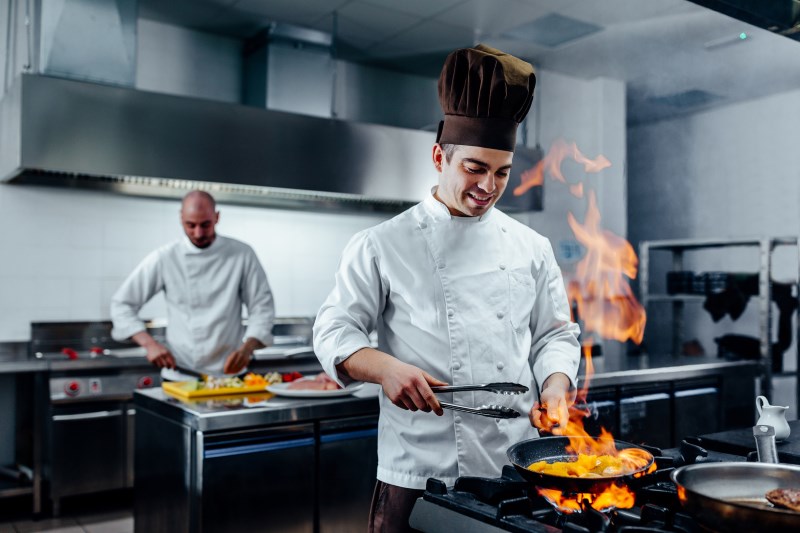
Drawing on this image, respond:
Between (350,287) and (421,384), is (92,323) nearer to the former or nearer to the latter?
(350,287)

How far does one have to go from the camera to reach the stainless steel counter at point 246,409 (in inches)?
103

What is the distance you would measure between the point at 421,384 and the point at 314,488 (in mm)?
1570

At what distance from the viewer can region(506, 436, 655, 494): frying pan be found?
129cm

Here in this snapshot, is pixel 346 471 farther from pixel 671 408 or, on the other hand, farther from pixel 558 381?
pixel 671 408

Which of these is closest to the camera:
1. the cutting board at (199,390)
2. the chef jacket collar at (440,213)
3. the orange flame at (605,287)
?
the chef jacket collar at (440,213)

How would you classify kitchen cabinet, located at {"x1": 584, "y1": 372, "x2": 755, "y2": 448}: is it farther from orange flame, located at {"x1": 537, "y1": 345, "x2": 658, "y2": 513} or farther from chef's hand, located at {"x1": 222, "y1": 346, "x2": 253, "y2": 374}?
orange flame, located at {"x1": 537, "y1": 345, "x2": 658, "y2": 513}

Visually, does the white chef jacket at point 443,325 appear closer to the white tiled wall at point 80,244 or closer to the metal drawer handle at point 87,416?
the metal drawer handle at point 87,416

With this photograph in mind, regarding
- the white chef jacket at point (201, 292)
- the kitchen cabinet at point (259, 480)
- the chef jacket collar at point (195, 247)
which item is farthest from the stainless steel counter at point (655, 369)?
the chef jacket collar at point (195, 247)

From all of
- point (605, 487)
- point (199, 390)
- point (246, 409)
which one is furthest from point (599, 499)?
point (199, 390)

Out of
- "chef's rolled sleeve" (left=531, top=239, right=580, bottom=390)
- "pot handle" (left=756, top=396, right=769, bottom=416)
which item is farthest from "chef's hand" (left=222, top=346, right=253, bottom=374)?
"pot handle" (left=756, top=396, right=769, bottom=416)

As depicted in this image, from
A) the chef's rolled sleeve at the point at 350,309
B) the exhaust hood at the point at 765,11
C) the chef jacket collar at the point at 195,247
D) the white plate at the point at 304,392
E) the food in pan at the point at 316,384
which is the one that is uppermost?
the exhaust hood at the point at 765,11

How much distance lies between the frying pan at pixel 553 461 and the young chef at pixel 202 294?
2520 millimetres

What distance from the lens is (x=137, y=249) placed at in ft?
16.3

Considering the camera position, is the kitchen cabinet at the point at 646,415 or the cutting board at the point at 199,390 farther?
the kitchen cabinet at the point at 646,415
